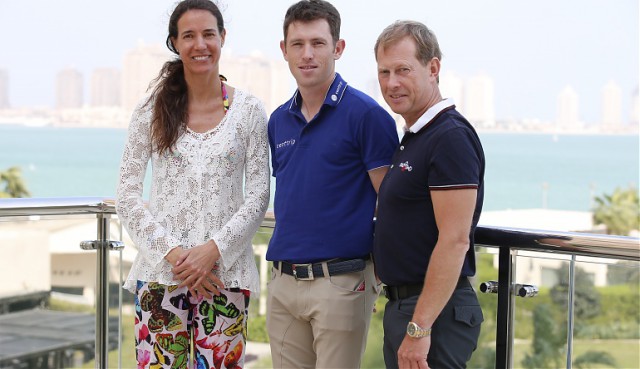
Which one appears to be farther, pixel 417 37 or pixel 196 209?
pixel 196 209

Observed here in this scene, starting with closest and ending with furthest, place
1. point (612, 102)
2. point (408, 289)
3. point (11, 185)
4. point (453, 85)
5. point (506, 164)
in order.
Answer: point (408, 289)
point (11, 185)
point (453, 85)
point (612, 102)
point (506, 164)

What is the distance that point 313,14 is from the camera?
113 inches

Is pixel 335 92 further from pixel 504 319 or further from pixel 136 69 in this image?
pixel 136 69

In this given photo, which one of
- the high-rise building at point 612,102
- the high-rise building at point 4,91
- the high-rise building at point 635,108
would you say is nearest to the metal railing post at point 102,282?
the high-rise building at point 4,91

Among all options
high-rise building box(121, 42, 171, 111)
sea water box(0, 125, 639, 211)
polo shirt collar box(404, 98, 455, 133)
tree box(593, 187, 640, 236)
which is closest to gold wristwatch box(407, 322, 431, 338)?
polo shirt collar box(404, 98, 455, 133)

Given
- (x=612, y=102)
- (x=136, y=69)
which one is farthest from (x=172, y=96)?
(x=612, y=102)

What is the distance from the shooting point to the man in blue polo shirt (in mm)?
2809

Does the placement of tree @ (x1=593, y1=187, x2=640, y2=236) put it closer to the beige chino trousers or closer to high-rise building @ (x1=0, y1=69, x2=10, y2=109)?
high-rise building @ (x1=0, y1=69, x2=10, y2=109)

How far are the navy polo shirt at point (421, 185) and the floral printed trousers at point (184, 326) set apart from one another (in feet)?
2.02

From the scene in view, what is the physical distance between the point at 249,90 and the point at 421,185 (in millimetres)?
39629

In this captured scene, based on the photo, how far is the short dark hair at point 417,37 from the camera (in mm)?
2545

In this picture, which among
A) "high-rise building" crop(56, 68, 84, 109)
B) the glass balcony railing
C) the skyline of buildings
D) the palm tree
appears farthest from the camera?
"high-rise building" crop(56, 68, 84, 109)

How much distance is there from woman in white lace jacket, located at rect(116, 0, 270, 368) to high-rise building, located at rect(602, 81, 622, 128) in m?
43.7

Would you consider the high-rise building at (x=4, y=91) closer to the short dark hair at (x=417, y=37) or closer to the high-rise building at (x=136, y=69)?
the high-rise building at (x=136, y=69)
